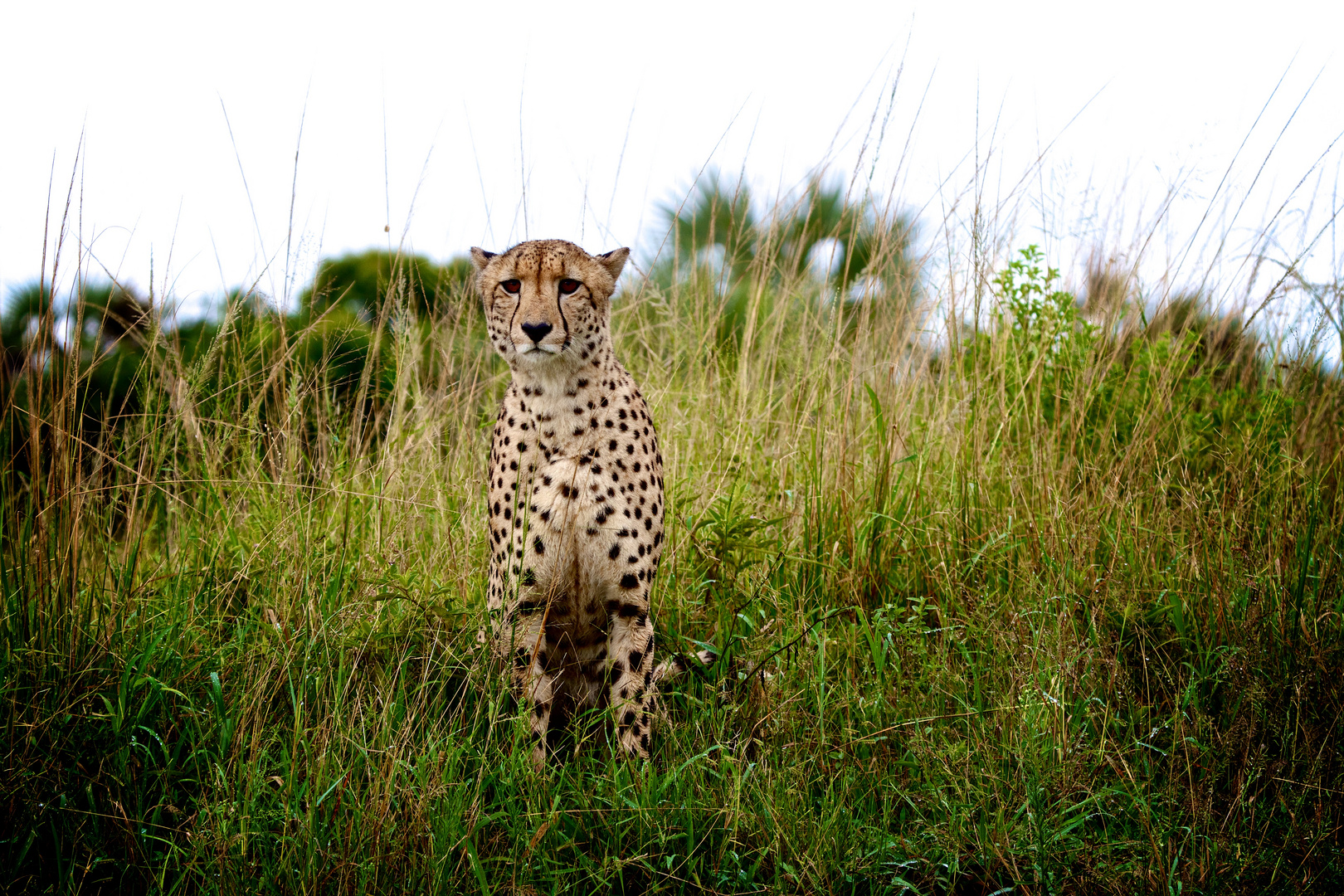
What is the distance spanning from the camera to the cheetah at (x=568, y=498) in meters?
2.41

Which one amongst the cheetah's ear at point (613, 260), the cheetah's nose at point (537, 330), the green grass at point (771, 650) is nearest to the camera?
the green grass at point (771, 650)

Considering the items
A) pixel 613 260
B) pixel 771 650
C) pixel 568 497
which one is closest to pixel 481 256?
pixel 613 260

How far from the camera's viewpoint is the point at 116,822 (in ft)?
6.49

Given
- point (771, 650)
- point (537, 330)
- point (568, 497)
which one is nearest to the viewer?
point (537, 330)

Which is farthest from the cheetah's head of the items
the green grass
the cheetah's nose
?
the green grass

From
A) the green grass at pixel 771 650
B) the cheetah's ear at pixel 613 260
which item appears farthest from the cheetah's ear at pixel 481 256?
the green grass at pixel 771 650

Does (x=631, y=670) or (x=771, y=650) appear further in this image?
(x=771, y=650)

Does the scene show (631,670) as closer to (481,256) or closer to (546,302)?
(546,302)

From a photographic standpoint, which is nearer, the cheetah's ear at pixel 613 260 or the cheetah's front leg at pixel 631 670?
the cheetah's front leg at pixel 631 670

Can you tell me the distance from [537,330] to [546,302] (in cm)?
9

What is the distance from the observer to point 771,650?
260 centimetres

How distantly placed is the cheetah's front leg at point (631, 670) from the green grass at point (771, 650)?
8cm

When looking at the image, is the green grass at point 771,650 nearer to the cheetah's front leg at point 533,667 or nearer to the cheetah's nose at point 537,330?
the cheetah's front leg at point 533,667

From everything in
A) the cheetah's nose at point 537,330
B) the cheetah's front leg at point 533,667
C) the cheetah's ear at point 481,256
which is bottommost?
the cheetah's front leg at point 533,667
